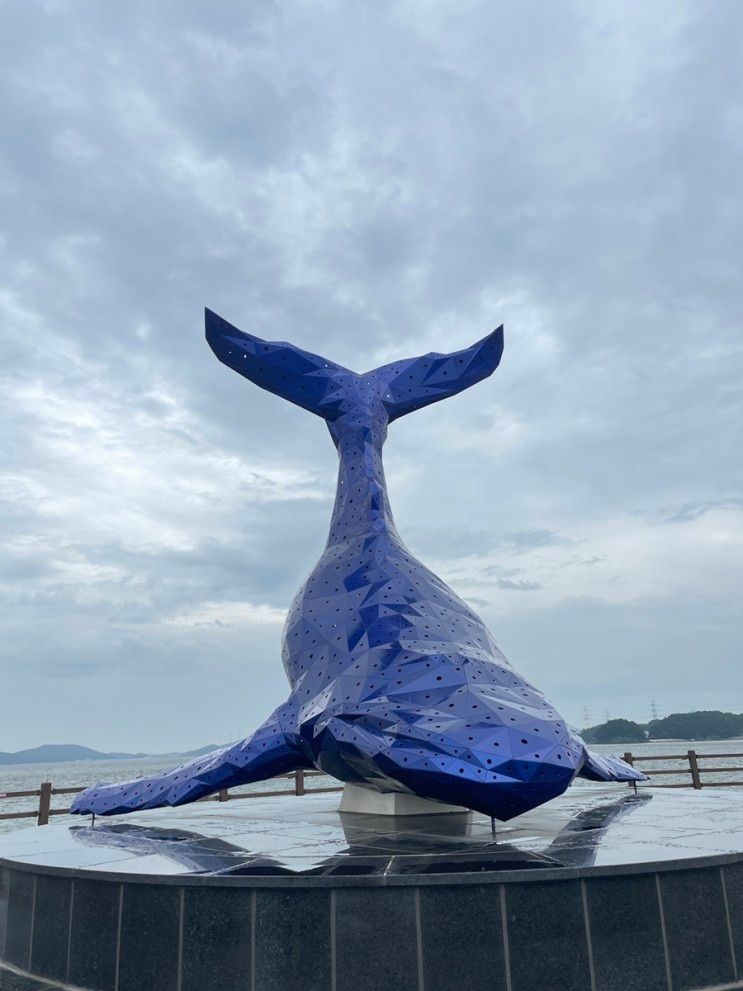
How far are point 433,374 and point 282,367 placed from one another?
2681 mm

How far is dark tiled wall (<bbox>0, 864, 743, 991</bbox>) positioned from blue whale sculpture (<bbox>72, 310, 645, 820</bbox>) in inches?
45.7

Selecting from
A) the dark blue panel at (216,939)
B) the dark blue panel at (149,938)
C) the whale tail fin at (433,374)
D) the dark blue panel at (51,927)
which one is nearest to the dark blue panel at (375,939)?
the dark blue panel at (216,939)

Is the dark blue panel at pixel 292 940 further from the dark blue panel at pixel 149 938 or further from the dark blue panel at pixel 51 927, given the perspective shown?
the dark blue panel at pixel 51 927

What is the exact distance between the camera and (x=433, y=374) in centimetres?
1390

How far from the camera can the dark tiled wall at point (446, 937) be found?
5.66 metres

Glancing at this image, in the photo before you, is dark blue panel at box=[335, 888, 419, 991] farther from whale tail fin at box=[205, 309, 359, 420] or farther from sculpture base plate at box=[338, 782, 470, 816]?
whale tail fin at box=[205, 309, 359, 420]

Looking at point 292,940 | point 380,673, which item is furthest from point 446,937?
point 380,673

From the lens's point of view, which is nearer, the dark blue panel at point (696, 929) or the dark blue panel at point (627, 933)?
the dark blue panel at point (627, 933)

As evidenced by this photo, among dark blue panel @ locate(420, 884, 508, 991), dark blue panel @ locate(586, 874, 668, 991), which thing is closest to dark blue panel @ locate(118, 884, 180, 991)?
dark blue panel @ locate(420, 884, 508, 991)

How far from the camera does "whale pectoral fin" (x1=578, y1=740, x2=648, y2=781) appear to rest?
33.9ft

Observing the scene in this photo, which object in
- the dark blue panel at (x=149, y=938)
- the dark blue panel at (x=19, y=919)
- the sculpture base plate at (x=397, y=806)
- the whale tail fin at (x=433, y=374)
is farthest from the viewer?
the whale tail fin at (x=433, y=374)

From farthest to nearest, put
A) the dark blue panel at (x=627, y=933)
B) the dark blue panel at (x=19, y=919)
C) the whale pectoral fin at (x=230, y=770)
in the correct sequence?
1. the whale pectoral fin at (x=230, y=770)
2. the dark blue panel at (x=19, y=919)
3. the dark blue panel at (x=627, y=933)

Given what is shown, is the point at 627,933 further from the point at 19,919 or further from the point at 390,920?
the point at 19,919

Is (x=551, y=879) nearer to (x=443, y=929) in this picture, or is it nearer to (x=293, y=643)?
(x=443, y=929)
